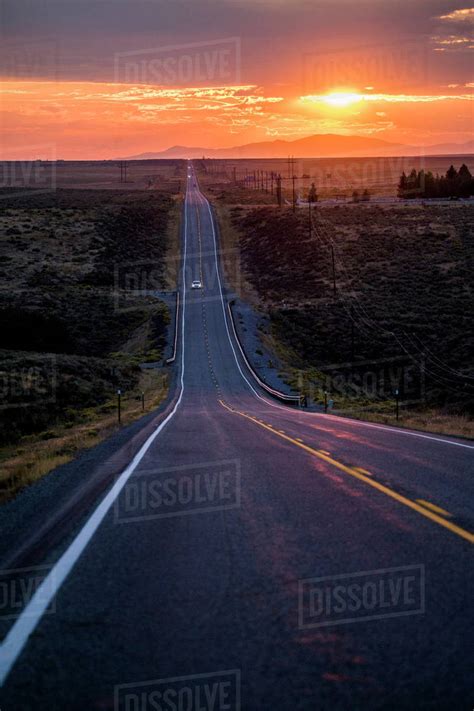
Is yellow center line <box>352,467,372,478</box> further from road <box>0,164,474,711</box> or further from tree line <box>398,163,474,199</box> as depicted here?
tree line <box>398,163,474,199</box>

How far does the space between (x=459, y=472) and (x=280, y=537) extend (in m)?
5.05

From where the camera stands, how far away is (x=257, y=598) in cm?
565

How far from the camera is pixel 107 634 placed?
198 inches

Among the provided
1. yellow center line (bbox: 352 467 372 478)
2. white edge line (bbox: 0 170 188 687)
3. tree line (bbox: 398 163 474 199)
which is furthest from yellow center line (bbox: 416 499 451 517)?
tree line (bbox: 398 163 474 199)

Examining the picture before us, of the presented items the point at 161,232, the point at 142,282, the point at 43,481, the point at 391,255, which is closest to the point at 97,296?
the point at 142,282

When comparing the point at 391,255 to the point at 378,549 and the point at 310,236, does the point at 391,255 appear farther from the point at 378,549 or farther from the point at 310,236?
the point at 378,549

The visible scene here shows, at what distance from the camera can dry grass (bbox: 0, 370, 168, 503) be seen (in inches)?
529

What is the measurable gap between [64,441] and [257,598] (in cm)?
1612

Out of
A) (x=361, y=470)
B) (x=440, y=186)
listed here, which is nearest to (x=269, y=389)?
(x=361, y=470)

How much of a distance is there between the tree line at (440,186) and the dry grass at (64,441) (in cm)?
10228

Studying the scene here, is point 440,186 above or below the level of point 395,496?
above

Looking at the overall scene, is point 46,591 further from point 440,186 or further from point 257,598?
point 440,186

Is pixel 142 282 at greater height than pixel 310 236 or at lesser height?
lesser

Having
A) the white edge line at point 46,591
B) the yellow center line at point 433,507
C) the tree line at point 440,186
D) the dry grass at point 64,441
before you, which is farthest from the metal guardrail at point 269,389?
the tree line at point 440,186
